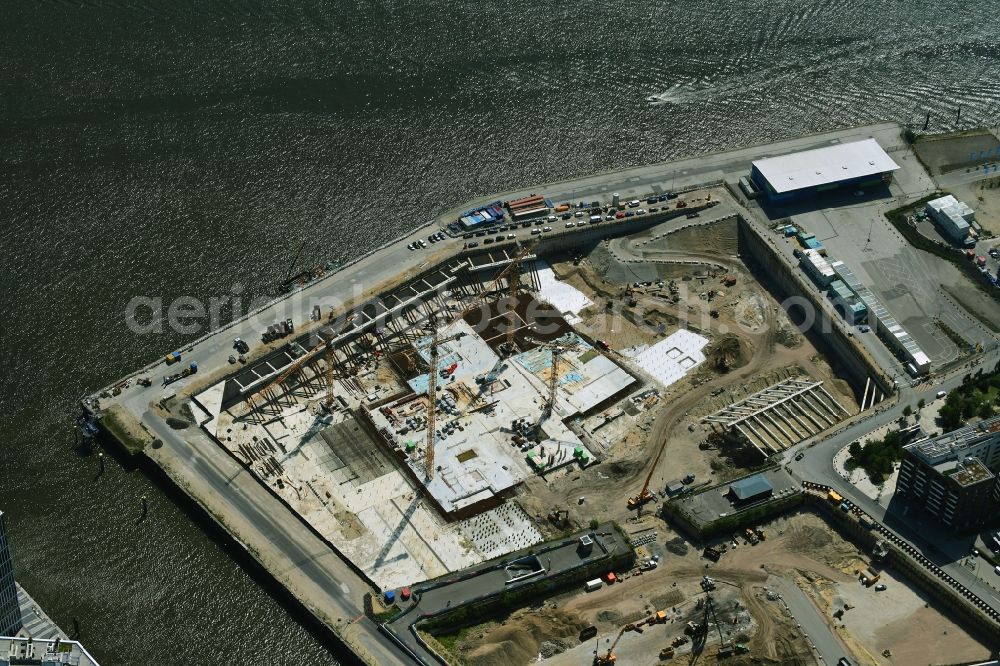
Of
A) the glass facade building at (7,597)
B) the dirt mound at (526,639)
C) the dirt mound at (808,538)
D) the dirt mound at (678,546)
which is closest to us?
the glass facade building at (7,597)

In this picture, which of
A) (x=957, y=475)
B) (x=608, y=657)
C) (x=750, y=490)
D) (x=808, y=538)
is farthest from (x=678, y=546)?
(x=957, y=475)

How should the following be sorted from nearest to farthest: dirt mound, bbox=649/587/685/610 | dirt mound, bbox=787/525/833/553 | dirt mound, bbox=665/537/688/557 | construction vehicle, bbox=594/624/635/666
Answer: construction vehicle, bbox=594/624/635/666
dirt mound, bbox=649/587/685/610
dirt mound, bbox=665/537/688/557
dirt mound, bbox=787/525/833/553

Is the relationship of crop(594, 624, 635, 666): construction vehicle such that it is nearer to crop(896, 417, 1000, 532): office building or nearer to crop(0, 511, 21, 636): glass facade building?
crop(896, 417, 1000, 532): office building

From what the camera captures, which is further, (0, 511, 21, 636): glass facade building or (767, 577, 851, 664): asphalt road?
(767, 577, 851, 664): asphalt road

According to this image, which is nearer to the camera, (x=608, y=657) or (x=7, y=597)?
(x=7, y=597)

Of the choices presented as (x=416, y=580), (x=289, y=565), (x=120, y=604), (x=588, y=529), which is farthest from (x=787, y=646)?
(x=120, y=604)

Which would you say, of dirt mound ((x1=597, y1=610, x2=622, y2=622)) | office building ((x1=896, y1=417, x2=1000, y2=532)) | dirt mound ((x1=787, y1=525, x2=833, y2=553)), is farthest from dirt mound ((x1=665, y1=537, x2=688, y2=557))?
office building ((x1=896, y1=417, x2=1000, y2=532))

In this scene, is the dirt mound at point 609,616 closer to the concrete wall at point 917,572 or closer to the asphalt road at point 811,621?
the asphalt road at point 811,621

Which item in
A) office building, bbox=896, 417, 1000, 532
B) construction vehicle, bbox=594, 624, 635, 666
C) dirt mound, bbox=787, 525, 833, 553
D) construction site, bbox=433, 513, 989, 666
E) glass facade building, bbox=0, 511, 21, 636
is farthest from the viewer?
dirt mound, bbox=787, 525, 833, 553

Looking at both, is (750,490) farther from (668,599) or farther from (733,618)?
(668,599)

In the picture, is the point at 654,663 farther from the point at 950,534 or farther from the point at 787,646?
the point at 950,534

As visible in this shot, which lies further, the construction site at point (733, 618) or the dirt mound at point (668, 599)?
the dirt mound at point (668, 599)

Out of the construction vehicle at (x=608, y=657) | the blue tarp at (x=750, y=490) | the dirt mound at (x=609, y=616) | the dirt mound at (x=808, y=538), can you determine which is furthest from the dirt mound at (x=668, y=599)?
the dirt mound at (x=808, y=538)
